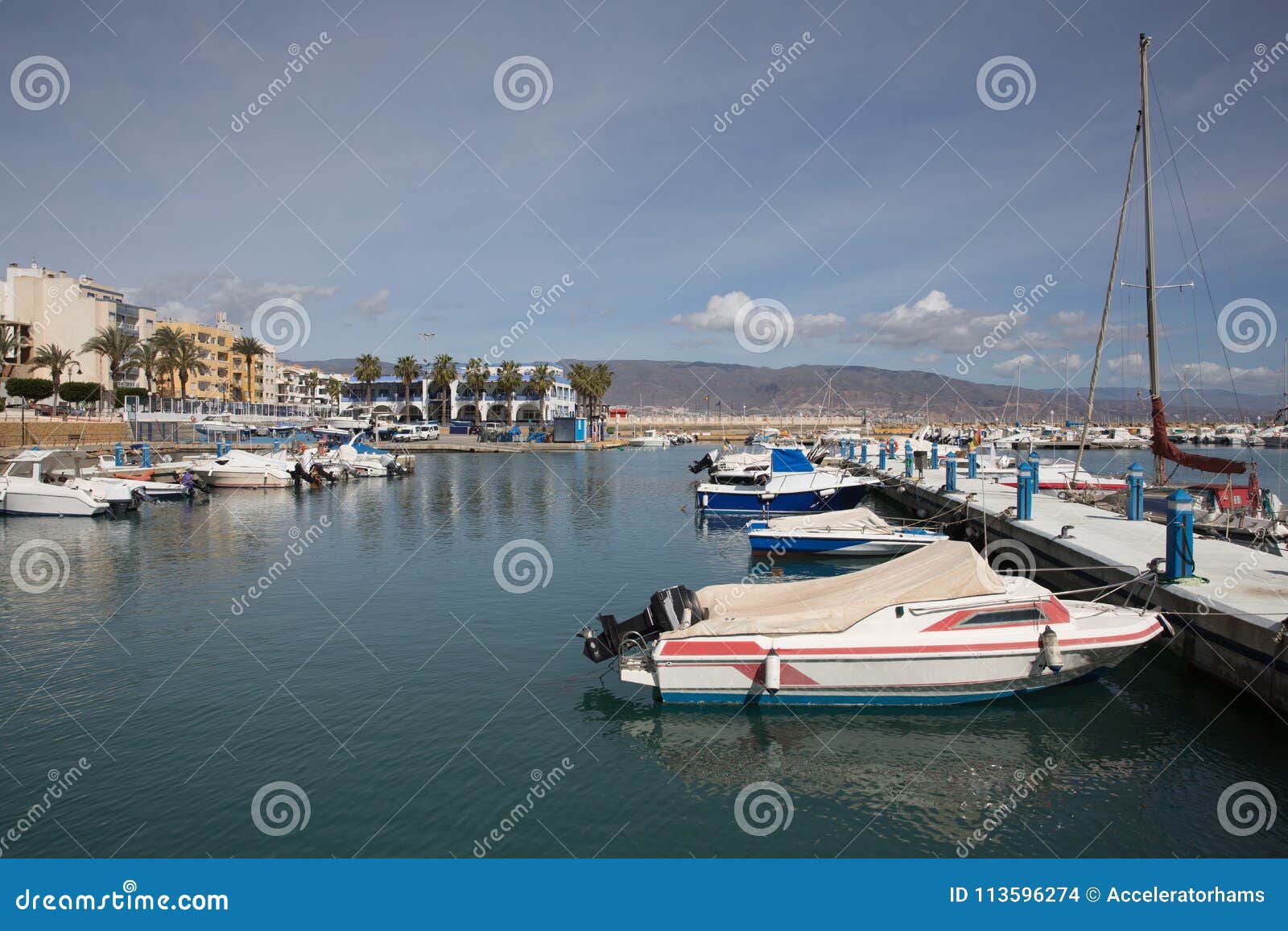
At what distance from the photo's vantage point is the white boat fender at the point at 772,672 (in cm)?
1545

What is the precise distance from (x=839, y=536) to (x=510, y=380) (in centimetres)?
11212

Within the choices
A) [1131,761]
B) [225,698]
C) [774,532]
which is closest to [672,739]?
[1131,761]

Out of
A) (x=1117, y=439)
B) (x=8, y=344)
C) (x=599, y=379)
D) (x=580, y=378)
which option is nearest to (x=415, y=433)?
(x=580, y=378)

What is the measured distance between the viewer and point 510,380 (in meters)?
139

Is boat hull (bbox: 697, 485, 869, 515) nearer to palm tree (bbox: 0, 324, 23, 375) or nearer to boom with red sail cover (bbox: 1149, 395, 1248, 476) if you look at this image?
boom with red sail cover (bbox: 1149, 395, 1248, 476)

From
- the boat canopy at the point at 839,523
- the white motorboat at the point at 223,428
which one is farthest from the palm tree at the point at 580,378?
the boat canopy at the point at 839,523

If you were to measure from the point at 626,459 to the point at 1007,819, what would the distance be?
94238mm

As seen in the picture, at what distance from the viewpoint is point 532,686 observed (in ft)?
57.4

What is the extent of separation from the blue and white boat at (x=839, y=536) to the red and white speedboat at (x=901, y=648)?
15694 mm

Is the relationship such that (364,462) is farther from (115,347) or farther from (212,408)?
(212,408)

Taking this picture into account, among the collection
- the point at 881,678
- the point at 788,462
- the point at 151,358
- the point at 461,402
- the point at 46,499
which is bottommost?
the point at 881,678

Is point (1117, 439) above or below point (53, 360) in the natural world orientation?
below

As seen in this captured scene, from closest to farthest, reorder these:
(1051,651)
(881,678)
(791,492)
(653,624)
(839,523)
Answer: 1. (1051,651)
2. (881,678)
3. (653,624)
4. (839,523)
5. (791,492)

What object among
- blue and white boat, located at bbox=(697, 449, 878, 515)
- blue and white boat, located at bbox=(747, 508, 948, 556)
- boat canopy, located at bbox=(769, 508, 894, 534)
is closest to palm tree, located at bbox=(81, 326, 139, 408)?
blue and white boat, located at bbox=(697, 449, 878, 515)
